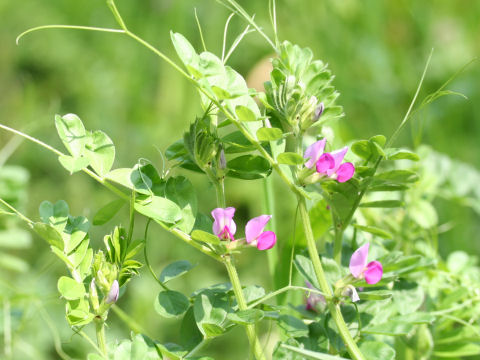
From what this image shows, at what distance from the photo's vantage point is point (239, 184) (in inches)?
68.0

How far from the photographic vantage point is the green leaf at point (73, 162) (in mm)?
491

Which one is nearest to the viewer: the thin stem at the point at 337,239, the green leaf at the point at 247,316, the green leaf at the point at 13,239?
the green leaf at the point at 247,316

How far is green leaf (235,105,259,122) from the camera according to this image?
19.2 inches

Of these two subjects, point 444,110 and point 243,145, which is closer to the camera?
point 243,145

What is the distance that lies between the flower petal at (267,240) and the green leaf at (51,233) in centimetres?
15

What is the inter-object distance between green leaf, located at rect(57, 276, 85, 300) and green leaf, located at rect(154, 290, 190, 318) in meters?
0.07

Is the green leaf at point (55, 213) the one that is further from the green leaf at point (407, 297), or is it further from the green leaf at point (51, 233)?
the green leaf at point (407, 297)

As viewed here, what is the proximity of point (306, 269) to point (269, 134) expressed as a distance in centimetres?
13

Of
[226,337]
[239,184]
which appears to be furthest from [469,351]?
[239,184]

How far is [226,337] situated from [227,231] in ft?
3.28

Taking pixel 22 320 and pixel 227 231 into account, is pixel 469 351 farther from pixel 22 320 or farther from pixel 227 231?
pixel 22 320

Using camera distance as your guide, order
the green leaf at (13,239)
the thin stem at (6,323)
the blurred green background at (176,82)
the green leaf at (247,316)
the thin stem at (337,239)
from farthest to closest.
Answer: the blurred green background at (176,82) < the green leaf at (13,239) < the thin stem at (6,323) < the thin stem at (337,239) < the green leaf at (247,316)

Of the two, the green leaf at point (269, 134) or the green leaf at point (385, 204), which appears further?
the green leaf at point (385, 204)

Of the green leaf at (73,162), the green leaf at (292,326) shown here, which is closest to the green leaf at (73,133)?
the green leaf at (73,162)
